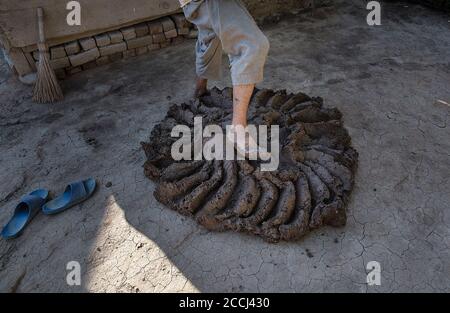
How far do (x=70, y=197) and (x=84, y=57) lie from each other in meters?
1.94

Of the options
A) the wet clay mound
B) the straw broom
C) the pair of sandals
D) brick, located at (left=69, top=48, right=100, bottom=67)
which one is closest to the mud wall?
brick, located at (left=69, top=48, right=100, bottom=67)

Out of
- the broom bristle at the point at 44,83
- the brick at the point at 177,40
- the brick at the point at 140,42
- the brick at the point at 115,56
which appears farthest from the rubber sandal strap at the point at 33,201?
the brick at the point at 177,40

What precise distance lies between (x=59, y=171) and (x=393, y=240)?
2.26 m

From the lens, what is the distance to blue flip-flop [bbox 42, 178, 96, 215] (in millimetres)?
2324

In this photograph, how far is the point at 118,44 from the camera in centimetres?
389

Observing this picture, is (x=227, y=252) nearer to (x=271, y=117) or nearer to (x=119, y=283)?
(x=119, y=283)

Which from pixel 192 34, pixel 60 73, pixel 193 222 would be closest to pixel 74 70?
pixel 60 73

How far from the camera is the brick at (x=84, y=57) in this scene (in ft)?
12.1

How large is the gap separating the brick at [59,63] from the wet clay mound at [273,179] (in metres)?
1.52

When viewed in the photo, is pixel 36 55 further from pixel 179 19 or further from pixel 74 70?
pixel 179 19

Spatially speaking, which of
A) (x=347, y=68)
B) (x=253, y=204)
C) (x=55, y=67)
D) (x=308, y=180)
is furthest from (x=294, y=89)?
(x=55, y=67)

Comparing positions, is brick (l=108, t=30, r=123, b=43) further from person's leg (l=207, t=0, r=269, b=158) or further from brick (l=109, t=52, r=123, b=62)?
person's leg (l=207, t=0, r=269, b=158)

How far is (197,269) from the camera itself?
1.99 m

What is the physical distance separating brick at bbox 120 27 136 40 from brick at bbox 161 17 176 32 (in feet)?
1.18
